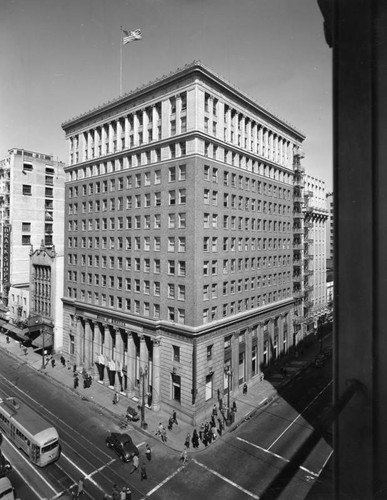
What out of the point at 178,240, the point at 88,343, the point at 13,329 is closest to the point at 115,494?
the point at 178,240

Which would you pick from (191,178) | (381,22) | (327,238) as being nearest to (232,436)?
(191,178)

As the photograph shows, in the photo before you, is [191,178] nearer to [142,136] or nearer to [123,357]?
[142,136]

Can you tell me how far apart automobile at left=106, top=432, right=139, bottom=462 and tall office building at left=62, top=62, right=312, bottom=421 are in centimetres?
867

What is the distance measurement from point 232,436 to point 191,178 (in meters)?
24.5

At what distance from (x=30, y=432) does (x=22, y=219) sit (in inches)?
1879

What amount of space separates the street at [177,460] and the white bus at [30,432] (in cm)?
82

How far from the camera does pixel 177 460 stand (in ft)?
87.0

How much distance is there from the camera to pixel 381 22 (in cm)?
268

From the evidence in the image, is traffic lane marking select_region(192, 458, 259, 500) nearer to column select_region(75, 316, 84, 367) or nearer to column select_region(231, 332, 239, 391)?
column select_region(231, 332, 239, 391)

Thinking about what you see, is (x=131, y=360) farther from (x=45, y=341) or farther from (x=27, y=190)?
(x=27, y=190)

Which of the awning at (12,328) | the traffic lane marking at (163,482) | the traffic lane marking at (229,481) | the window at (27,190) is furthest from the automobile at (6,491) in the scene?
the window at (27,190)

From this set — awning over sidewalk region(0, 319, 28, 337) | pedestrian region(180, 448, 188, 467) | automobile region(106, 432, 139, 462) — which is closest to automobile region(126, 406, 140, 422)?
automobile region(106, 432, 139, 462)

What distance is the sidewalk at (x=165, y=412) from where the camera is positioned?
104 ft

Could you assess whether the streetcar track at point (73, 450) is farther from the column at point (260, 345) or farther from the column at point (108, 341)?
the column at point (260, 345)
